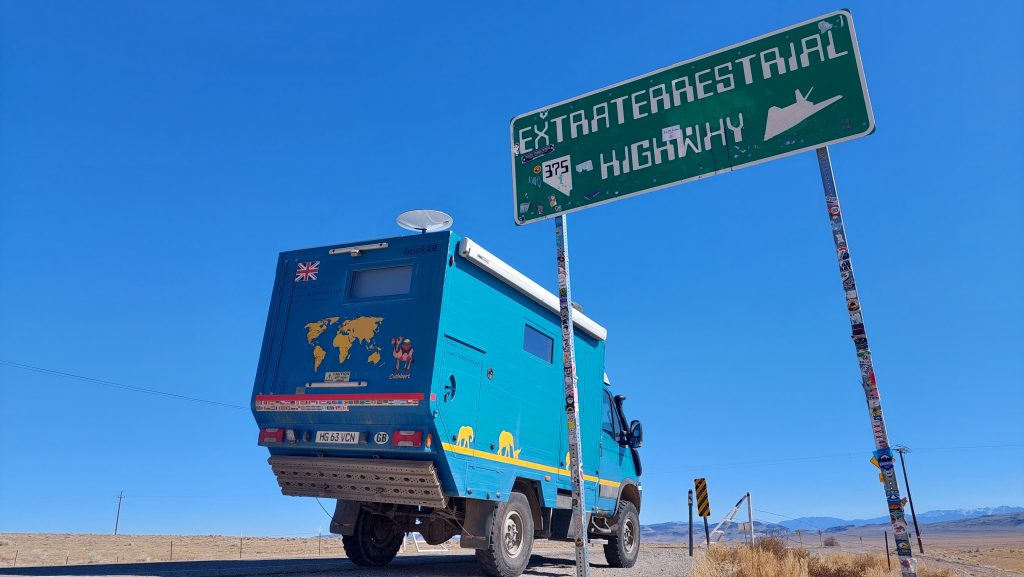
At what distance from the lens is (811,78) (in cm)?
644

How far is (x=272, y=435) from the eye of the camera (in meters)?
8.12

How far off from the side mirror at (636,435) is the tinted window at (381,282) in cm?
561

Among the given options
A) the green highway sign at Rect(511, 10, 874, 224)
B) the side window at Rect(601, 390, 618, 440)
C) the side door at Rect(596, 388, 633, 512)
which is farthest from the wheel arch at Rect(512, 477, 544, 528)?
the green highway sign at Rect(511, 10, 874, 224)

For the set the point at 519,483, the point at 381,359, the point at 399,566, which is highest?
the point at 381,359

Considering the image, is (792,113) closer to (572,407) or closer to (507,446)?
(572,407)

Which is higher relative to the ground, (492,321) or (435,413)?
(492,321)

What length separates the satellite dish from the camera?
821 cm

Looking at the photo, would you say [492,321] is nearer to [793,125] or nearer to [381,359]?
[381,359]

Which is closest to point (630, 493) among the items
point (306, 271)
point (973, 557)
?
point (306, 271)

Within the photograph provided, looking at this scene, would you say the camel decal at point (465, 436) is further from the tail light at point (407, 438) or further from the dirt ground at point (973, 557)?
the dirt ground at point (973, 557)

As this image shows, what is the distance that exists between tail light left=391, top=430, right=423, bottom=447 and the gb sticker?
303cm

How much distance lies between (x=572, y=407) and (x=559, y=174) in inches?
102

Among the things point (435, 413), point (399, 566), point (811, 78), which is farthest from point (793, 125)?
point (399, 566)

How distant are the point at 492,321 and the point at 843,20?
15.9 feet
